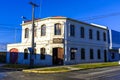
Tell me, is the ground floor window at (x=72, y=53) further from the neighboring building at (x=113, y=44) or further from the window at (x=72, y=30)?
the neighboring building at (x=113, y=44)

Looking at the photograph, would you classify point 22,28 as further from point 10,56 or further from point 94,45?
point 94,45

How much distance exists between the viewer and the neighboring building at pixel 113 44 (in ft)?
155

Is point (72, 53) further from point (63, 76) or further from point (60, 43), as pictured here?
point (63, 76)

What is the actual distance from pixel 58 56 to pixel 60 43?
7.23 ft

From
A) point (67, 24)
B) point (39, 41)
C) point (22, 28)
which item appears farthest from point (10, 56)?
point (67, 24)

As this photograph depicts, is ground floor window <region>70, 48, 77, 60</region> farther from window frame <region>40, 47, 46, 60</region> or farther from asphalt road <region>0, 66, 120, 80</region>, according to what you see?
asphalt road <region>0, 66, 120, 80</region>

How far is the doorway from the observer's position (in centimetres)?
3412

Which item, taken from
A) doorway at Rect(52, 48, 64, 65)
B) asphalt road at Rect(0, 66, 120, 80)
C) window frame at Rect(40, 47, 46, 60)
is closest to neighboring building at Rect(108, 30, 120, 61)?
doorway at Rect(52, 48, 64, 65)

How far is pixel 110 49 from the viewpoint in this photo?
155 feet

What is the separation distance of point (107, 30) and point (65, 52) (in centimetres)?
1588

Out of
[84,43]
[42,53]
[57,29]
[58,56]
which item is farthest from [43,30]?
[84,43]

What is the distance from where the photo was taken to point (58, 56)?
34.4 meters

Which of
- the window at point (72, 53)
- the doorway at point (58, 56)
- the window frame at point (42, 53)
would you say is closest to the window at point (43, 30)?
the window frame at point (42, 53)

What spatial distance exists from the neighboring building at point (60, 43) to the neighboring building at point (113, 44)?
613cm
